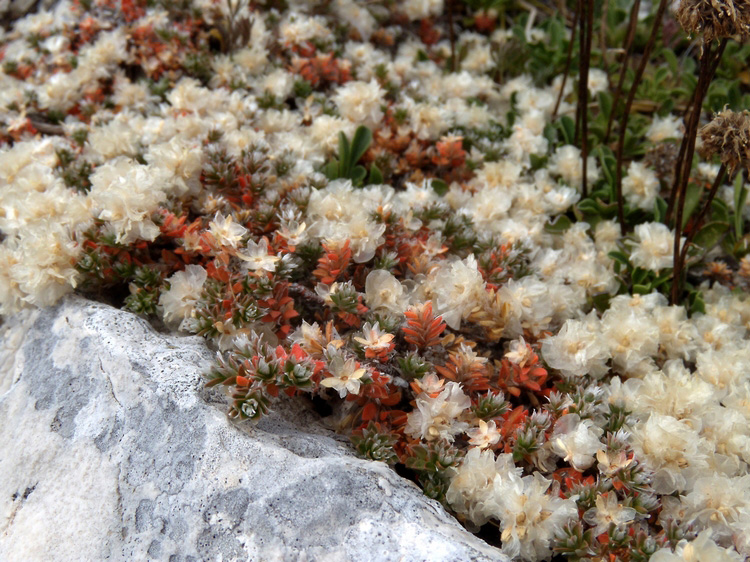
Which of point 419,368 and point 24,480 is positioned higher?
point 419,368

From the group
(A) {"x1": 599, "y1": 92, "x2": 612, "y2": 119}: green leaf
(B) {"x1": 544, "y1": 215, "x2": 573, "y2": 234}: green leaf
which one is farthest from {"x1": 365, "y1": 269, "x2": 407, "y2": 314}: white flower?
(A) {"x1": 599, "y1": 92, "x2": 612, "y2": 119}: green leaf

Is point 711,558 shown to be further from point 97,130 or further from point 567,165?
point 97,130

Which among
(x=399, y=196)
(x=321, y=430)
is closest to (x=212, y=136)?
(x=399, y=196)

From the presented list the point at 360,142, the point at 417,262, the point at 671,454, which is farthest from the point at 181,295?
the point at 671,454

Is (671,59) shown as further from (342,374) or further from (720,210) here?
(342,374)

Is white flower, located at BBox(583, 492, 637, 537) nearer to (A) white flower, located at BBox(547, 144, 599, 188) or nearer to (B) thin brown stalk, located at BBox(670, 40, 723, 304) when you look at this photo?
(B) thin brown stalk, located at BBox(670, 40, 723, 304)
